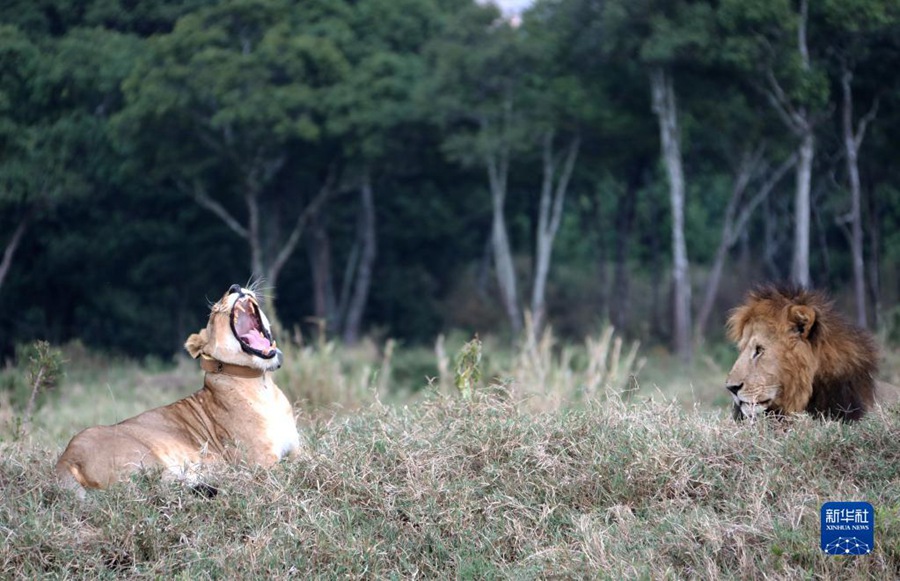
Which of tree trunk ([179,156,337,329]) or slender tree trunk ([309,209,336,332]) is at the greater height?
tree trunk ([179,156,337,329])

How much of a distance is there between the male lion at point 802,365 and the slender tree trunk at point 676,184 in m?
14.4

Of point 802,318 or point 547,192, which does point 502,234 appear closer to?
point 547,192

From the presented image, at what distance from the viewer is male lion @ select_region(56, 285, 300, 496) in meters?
5.77

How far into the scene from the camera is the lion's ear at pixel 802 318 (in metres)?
6.11

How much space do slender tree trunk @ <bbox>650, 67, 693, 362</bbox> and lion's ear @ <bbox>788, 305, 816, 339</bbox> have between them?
14.5m

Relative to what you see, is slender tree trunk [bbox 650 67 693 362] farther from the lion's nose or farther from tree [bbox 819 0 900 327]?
the lion's nose

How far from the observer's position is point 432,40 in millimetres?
23469

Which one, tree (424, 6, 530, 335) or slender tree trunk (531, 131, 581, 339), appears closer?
tree (424, 6, 530, 335)

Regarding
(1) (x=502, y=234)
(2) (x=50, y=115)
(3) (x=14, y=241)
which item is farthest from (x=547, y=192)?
(3) (x=14, y=241)

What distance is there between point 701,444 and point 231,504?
2062 millimetres

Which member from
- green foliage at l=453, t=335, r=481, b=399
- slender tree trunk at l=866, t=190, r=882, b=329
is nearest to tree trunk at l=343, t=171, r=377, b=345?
slender tree trunk at l=866, t=190, r=882, b=329

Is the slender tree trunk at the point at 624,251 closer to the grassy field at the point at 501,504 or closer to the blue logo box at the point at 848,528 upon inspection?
the grassy field at the point at 501,504

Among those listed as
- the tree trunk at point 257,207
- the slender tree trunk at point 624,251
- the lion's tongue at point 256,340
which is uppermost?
the lion's tongue at point 256,340

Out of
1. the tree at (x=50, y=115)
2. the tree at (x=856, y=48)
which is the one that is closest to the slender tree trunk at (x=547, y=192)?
the tree at (x=856, y=48)
